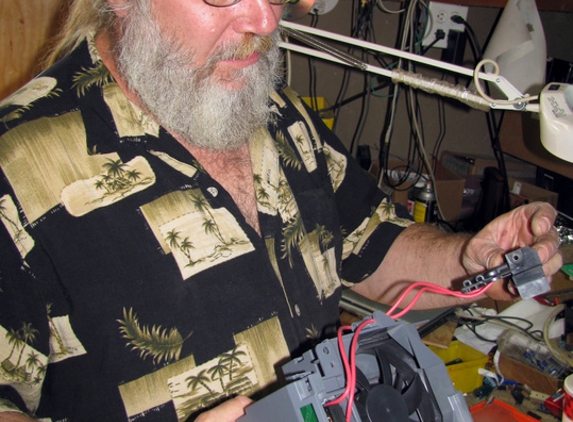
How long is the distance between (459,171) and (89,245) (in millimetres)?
1658

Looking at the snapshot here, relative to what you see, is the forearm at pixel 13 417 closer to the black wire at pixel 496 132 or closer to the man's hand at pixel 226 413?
the man's hand at pixel 226 413

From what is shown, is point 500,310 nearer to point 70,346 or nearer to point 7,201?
point 70,346

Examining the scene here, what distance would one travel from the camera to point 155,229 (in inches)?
29.6

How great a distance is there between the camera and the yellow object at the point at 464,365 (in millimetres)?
1209

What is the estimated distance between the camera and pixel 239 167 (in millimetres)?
920

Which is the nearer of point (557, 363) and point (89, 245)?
point (89, 245)

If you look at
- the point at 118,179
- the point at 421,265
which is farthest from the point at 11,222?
the point at 421,265

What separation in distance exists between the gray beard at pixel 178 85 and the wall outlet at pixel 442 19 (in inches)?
46.7

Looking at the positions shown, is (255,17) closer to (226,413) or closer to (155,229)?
(155,229)

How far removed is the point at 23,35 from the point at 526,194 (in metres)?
1.63

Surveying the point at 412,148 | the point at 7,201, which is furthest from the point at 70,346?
the point at 412,148

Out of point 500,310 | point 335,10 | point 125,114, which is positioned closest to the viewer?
point 125,114

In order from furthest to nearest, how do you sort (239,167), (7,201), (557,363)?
(557,363) < (239,167) < (7,201)

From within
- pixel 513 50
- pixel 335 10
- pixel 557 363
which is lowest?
pixel 557 363
